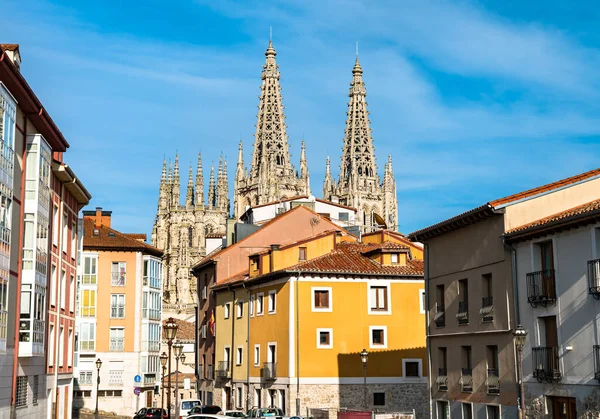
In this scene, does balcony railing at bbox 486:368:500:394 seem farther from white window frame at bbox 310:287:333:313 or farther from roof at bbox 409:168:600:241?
white window frame at bbox 310:287:333:313

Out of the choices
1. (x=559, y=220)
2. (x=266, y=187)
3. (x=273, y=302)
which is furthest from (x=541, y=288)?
(x=266, y=187)

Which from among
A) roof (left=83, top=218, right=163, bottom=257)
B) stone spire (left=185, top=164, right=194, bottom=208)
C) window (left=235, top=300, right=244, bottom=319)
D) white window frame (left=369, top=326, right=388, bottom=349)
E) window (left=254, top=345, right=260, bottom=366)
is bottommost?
window (left=254, top=345, right=260, bottom=366)

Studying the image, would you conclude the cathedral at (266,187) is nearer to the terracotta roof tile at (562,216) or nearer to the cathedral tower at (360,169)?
the cathedral tower at (360,169)

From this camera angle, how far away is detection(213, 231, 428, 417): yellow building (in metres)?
52.0

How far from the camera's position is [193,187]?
633ft

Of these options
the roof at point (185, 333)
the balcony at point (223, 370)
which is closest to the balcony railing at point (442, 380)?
the balcony at point (223, 370)

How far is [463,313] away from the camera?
123ft

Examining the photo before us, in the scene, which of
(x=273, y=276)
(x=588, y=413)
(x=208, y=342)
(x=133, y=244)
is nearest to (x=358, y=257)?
(x=273, y=276)

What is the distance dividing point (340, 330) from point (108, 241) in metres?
24.6

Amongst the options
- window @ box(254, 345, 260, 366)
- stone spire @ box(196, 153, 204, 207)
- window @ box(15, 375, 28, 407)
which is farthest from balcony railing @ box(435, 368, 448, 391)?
stone spire @ box(196, 153, 204, 207)

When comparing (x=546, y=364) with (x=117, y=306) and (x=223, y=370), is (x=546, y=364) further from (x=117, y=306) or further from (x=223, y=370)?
(x=117, y=306)

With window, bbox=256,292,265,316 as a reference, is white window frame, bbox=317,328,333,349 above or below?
below

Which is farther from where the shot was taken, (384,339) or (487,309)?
(384,339)

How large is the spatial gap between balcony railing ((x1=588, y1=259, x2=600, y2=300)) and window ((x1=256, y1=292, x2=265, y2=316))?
28883 millimetres
